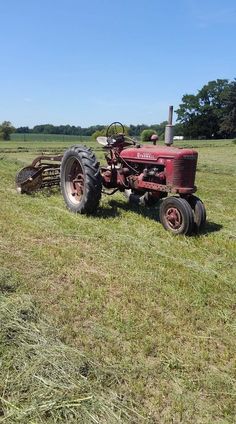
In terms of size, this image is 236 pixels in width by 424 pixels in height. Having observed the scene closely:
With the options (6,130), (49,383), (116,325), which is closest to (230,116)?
(6,130)

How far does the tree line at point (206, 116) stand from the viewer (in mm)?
70500

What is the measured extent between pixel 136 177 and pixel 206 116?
76.1m

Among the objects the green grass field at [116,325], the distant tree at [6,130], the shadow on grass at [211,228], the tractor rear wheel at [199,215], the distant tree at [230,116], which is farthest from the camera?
the distant tree at [230,116]

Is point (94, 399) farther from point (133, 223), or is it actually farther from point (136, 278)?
point (133, 223)

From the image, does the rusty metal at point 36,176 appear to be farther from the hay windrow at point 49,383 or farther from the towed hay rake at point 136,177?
the hay windrow at point 49,383

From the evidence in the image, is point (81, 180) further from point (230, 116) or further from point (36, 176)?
point (230, 116)

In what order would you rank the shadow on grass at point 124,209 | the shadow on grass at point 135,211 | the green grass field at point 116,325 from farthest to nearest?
the shadow on grass at point 124,209
the shadow on grass at point 135,211
the green grass field at point 116,325

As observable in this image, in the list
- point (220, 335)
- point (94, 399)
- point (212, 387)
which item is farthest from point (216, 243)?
point (94, 399)

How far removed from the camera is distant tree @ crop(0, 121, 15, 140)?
54.0 metres

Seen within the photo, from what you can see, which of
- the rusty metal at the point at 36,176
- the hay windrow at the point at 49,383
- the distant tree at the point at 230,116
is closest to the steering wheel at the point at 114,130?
the rusty metal at the point at 36,176

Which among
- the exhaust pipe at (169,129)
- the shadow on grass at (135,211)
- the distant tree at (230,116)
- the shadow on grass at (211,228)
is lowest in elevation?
the shadow on grass at (211,228)

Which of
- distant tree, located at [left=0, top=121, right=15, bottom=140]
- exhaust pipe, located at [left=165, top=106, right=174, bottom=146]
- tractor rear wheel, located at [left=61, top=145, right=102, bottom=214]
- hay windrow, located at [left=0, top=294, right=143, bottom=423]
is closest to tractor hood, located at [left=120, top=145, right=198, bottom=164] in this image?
exhaust pipe, located at [left=165, top=106, right=174, bottom=146]

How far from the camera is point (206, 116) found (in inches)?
3105

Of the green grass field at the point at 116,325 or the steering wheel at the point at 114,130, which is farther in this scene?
the steering wheel at the point at 114,130
